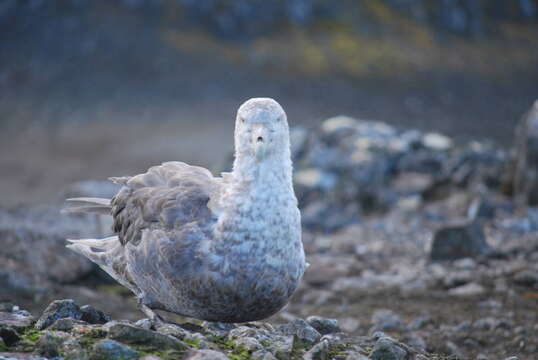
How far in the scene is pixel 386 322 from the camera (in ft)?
25.4

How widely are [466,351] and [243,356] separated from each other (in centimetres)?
285

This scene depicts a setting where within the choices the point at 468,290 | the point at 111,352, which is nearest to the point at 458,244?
the point at 468,290

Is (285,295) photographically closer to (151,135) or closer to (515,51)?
(151,135)

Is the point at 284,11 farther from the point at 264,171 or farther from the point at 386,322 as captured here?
the point at 264,171

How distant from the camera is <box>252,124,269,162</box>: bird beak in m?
5.19

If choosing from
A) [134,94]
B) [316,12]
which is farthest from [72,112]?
[316,12]

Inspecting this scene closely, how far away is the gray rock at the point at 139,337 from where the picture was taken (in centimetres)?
473

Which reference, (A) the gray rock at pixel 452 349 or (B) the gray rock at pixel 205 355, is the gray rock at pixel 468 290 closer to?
(A) the gray rock at pixel 452 349

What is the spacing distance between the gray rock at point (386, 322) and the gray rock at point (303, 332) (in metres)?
2.12

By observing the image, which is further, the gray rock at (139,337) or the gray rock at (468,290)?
the gray rock at (468,290)

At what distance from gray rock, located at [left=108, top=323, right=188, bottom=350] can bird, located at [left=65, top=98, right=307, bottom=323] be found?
24.1 inches

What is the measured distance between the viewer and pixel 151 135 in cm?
2075

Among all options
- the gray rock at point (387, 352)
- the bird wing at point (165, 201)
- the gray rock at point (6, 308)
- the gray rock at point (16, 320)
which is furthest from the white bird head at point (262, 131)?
the gray rock at point (6, 308)

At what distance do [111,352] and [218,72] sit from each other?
68.5ft
